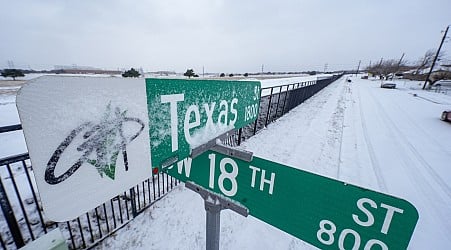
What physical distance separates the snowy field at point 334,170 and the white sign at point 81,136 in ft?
7.32

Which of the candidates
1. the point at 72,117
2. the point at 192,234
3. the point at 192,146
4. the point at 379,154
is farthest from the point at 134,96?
the point at 379,154

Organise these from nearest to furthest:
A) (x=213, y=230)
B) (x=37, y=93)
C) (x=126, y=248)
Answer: (x=37, y=93) < (x=213, y=230) < (x=126, y=248)

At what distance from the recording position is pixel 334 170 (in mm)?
4168

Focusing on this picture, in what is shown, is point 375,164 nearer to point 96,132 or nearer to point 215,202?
point 215,202

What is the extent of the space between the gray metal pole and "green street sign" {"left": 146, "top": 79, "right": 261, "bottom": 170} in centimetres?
37

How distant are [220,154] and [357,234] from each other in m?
0.66

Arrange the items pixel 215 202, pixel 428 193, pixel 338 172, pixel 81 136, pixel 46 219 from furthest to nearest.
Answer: pixel 338 172 → pixel 428 193 → pixel 46 219 → pixel 215 202 → pixel 81 136

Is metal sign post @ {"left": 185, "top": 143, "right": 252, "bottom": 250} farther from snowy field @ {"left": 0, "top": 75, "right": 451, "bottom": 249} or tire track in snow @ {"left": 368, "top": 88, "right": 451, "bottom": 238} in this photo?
tire track in snow @ {"left": 368, "top": 88, "right": 451, "bottom": 238}

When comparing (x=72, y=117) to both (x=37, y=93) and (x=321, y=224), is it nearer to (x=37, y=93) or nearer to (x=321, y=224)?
(x=37, y=93)

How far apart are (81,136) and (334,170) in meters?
4.73

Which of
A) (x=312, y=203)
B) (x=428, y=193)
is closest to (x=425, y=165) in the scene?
(x=428, y=193)

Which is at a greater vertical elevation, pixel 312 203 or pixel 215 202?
Answer: pixel 312 203

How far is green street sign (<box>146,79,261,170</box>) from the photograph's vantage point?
30.4 inches

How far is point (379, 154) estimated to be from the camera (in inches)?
204
